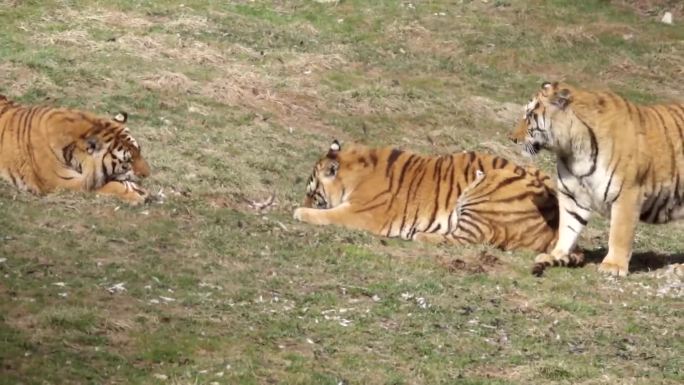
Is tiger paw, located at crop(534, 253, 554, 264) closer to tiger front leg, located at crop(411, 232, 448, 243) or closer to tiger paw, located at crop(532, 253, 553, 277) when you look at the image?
tiger paw, located at crop(532, 253, 553, 277)

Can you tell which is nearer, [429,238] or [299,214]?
[429,238]

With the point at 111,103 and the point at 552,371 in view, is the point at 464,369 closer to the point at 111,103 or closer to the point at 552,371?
the point at 552,371

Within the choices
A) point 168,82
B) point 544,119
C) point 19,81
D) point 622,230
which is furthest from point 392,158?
point 19,81

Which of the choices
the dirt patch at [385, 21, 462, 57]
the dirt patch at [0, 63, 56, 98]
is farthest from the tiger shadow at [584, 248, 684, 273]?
the dirt patch at [385, 21, 462, 57]

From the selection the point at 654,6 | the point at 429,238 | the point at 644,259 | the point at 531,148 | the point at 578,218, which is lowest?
the point at 644,259

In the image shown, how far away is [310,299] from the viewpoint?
329 inches

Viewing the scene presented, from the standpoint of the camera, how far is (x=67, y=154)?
1046cm

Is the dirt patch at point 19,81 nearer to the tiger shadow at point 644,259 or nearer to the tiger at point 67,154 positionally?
the tiger at point 67,154

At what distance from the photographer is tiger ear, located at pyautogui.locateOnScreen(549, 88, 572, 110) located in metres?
10.1

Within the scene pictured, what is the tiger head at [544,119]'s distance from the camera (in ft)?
33.1

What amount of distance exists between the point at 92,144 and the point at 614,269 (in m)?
4.18

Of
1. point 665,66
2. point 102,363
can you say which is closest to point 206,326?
point 102,363

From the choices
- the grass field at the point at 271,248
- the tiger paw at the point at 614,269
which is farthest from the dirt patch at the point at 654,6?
the tiger paw at the point at 614,269

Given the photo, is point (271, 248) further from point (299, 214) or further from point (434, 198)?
point (434, 198)
